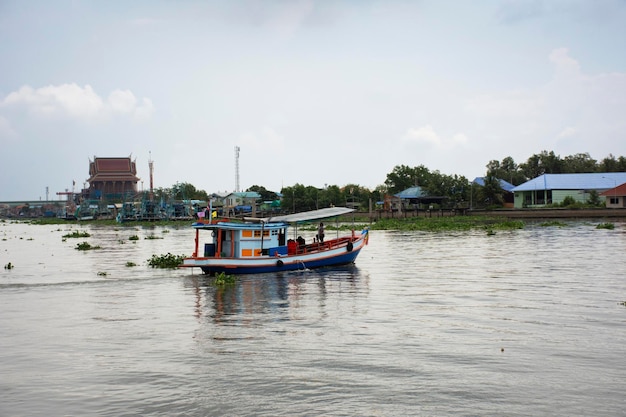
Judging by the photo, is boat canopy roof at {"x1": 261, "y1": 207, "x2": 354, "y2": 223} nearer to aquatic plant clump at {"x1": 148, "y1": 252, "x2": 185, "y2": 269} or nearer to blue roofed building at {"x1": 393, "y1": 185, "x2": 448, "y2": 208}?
aquatic plant clump at {"x1": 148, "y1": 252, "x2": 185, "y2": 269}

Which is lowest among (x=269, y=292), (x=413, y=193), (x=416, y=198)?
(x=269, y=292)

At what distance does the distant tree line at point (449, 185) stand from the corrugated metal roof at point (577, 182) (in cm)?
878

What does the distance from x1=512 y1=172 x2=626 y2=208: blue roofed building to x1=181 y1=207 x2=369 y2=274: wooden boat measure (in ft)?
221

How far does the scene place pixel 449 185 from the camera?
103 meters

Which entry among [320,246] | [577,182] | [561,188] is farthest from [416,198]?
[320,246]

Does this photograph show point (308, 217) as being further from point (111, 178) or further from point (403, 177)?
point (111, 178)

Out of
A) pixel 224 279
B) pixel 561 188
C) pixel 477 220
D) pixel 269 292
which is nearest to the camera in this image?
pixel 269 292

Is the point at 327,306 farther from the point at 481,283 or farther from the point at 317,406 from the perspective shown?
the point at 317,406

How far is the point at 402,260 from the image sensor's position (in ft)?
116

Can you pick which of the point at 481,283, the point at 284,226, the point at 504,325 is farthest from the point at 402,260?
the point at 504,325

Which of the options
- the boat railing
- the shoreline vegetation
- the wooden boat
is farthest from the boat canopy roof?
the shoreline vegetation

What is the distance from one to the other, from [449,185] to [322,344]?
91317 mm

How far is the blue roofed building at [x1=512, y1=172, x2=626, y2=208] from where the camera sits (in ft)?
299

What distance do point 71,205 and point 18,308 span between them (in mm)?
155820
